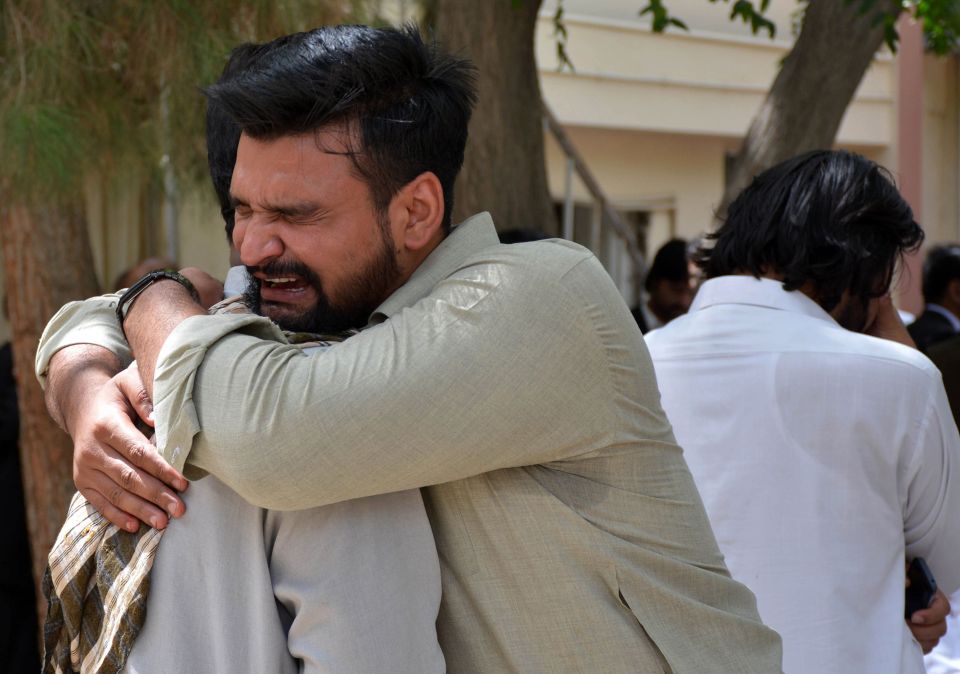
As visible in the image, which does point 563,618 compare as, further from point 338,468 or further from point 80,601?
point 80,601

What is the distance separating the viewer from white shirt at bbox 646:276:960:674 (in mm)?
2338

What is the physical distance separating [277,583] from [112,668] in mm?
209

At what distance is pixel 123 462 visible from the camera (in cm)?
156

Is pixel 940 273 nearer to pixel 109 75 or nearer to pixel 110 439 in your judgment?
pixel 109 75

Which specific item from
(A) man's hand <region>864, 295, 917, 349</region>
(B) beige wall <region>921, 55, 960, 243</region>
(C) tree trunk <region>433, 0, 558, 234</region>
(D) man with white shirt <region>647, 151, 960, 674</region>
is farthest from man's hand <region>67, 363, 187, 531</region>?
(B) beige wall <region>921, 55, 960, 243</region>

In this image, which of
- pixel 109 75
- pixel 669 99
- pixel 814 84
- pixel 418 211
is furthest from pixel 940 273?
pixel 418 211

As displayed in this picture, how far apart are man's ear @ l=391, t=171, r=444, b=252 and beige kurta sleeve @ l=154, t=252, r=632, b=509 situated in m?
0.18

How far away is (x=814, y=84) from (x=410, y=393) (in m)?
3.38

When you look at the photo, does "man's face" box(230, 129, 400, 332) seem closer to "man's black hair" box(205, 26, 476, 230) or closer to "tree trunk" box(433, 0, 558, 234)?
"man's black hair" box(205, 26, 476, 230)

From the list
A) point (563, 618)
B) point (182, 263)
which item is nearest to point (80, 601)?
point (563, 618)

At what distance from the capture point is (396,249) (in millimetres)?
1671

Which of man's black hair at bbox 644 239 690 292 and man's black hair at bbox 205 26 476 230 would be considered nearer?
man's black hair at bbox 205 26 476 230

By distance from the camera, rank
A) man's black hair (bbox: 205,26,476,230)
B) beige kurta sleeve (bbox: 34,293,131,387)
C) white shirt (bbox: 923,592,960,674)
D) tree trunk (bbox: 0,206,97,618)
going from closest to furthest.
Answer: man's black hair (bbox: 205,26,476,230) → beige kurta sleeve (bbox: 34,293,131,387) → white shirt (bbox: 923,592,960,674) → tree trunk (bbox: 0,206,97,618)

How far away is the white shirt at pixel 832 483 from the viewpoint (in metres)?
2.34
